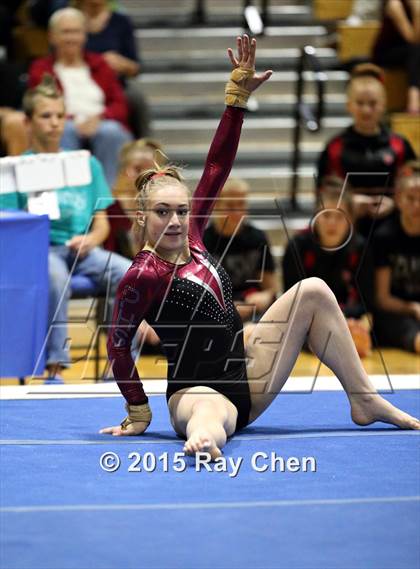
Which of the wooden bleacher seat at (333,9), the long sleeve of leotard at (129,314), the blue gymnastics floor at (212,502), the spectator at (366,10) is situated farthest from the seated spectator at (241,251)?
the spectator at (366,10)

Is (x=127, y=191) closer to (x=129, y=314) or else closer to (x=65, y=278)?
(x=65, y=278)

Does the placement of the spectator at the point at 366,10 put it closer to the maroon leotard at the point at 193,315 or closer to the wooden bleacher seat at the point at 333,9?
the wooden bleacher seat at the point at 333,9

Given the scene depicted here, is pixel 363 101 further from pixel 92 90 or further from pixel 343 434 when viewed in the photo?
pixel 343 434

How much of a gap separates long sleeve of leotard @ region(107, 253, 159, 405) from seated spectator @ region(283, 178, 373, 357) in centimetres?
238

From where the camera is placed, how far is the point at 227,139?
4.27 metres

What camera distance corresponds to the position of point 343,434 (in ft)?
14.1

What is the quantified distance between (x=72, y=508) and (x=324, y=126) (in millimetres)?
5317

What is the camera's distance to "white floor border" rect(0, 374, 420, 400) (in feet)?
16.2

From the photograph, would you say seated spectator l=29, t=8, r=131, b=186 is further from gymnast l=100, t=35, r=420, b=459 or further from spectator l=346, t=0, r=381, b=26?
gymnast l=100, t=35, r=420, b=459

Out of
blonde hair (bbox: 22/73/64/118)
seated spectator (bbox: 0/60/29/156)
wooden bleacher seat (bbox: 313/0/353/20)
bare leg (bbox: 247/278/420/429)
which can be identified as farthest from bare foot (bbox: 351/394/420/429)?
wooden bleacher seat (bbox: 313/0/353/20)

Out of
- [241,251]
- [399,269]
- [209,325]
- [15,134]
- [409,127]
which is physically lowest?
[399,269]

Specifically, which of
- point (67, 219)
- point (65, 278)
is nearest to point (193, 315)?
point (65, 278)

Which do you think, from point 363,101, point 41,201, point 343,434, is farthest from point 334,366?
point 363,101

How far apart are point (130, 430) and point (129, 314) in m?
0.42
